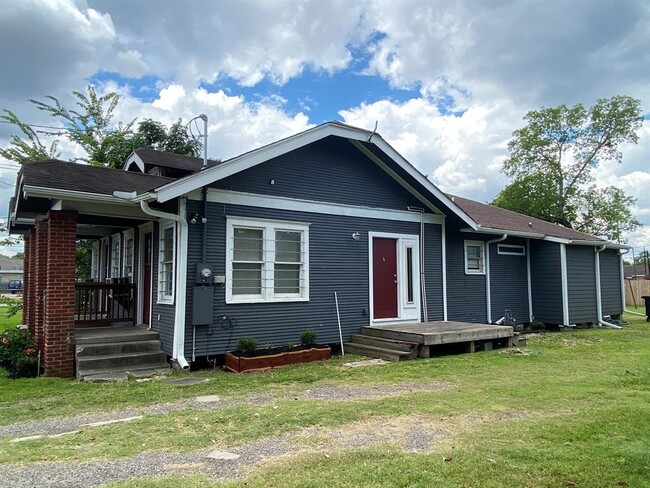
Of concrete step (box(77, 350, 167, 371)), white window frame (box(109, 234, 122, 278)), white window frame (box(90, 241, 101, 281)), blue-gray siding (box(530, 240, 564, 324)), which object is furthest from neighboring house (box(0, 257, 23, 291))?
blue-gray siding (box(530, 240, 564, 324))

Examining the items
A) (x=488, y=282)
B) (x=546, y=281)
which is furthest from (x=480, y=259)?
(x=546, y=281)

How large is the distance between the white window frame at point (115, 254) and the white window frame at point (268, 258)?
14.6 feet

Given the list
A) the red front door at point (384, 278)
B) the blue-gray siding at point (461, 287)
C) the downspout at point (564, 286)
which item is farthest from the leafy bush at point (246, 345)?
the downspout at point (564, 286)

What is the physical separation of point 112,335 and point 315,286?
388 centimetres

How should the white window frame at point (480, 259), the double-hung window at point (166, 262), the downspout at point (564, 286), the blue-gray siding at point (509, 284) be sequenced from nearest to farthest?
the double-hung window at point (166, 262) < the white window frame at point (480, 259) < the blue-gray siding at point (509, 284) < the downspout at point (564, 286)

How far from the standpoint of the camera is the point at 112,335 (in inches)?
323

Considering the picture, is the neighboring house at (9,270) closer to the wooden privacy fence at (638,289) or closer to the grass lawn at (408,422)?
the grass lawn at (408,422)

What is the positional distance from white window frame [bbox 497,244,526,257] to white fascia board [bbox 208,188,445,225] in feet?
9.54

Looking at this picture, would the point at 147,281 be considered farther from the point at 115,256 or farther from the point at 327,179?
the point at 327,179

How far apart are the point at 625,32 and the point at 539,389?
11609mm

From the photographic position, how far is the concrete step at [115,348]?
763cm

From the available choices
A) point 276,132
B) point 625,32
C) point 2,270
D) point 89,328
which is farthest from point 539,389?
point 2,270

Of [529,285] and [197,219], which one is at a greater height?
[197,219]

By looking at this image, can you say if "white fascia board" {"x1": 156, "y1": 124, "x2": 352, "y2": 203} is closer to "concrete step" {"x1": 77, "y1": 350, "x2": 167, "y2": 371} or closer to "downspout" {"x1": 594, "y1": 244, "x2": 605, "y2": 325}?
"concrete step" {"x1": 77, "y1": 350, "x2": 167, "y2": 371}
